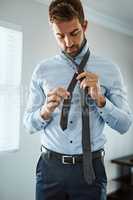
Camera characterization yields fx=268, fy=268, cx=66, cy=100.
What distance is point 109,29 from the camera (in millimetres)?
3305

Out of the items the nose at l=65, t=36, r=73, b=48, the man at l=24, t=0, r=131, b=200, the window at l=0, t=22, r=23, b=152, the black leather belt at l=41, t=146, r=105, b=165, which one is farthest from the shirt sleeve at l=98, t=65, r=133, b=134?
the window at l=0, t=22, r=23, b=152

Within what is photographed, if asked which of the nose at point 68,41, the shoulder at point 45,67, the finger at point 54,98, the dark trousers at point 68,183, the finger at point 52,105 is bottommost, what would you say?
the dark trousers at point 68,183

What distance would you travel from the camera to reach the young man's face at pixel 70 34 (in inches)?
39.0

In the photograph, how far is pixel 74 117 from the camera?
102 centimetres

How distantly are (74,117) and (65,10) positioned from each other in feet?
1.30

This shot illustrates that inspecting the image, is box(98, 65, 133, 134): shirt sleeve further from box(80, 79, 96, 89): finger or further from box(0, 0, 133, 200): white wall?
box(0, 0, 133, 200): white wall

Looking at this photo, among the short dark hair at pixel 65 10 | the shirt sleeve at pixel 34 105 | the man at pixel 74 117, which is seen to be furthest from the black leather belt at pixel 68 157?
the short dark hair at pixel 65 10

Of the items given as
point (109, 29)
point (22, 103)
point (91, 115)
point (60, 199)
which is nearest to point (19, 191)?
point (22, 103)

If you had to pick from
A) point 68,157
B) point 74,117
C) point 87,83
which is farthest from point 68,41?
point 68,157

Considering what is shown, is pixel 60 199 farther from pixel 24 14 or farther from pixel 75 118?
pixel 24 14

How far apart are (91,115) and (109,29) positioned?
2.51m

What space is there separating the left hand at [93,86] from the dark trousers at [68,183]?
231 mm

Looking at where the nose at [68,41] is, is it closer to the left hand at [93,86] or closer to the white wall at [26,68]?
the left hand at [93,86]

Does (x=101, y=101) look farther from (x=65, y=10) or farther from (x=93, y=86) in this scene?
(x=65, y=10)
